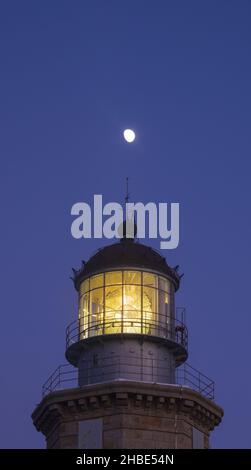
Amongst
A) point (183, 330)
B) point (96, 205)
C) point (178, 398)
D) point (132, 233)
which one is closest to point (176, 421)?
point (178, 398)

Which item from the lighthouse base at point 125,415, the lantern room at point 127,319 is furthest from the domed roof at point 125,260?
the lighthouse base at point 125,415

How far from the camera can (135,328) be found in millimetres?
46406

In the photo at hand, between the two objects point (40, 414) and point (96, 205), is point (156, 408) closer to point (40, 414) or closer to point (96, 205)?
point (40, 414)

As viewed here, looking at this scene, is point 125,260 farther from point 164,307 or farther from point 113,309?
point 164,307

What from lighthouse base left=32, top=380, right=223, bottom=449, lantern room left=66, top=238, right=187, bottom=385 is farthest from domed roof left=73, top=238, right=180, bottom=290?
lighthouse base left=32, top=380, right=223, bottom=449

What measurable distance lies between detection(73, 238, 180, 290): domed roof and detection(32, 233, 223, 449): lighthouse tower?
1.4 inches

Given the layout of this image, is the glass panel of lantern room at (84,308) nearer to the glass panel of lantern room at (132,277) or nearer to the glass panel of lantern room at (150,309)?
the glass panel of lantern room at (132,277)

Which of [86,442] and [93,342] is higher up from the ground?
[93,342]

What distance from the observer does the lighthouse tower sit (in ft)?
147

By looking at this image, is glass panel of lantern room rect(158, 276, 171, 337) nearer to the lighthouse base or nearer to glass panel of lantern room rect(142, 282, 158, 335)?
glass panel of lantern room rect(142, 282, 158, 335)

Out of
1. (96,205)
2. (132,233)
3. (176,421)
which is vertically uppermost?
(96,205)

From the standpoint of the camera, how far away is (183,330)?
157ft

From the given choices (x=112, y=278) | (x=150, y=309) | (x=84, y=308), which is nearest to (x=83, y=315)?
(x=84, y=308)
